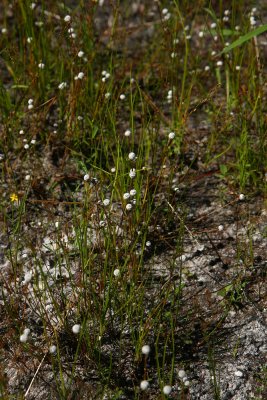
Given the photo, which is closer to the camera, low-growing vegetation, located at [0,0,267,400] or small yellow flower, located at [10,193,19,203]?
low-growing vegetation, located at [0,0,267,400]

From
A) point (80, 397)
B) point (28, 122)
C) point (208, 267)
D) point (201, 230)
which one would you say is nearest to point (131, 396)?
point (80, 397)

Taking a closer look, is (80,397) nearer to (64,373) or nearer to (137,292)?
A: (64,373)

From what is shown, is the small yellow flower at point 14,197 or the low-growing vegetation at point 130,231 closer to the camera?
the low-growing vegetation at point 130,231

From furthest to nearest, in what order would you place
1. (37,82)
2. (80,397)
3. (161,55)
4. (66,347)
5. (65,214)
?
(161,55), (37,82), (65,214), (66,347), (80,397)

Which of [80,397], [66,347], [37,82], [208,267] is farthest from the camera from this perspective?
[37,82]

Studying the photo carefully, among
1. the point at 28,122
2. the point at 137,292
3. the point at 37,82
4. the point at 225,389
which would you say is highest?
the point at 37,82

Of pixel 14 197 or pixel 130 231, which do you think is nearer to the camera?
pixel 130 231

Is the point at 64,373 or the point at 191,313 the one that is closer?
the point at 64,373

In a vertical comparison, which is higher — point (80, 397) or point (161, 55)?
point (161, 55)
